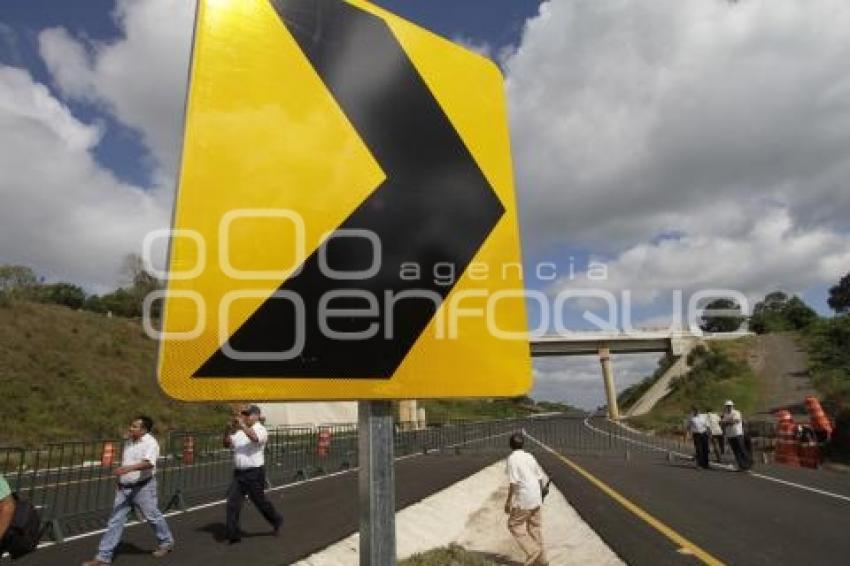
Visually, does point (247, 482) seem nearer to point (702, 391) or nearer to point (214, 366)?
point (214, 366)

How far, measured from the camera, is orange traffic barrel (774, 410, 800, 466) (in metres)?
24.2

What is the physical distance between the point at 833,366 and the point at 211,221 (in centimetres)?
5714

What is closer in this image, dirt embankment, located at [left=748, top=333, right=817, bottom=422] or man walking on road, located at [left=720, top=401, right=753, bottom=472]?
man walking on road, located at [left=720, top=401, right=753, bottom=472]

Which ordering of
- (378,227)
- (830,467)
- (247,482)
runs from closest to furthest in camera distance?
(378,227) → (247,482) → (830,467)

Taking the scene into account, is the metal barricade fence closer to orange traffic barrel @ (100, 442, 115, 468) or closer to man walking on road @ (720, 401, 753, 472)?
orange traffic barrel @ (100, 442, 115, 468)

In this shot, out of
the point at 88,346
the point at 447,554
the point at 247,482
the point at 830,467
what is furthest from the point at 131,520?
the point at 88,346

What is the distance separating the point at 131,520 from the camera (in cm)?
1318

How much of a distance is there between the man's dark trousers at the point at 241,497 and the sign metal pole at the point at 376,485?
9.12m

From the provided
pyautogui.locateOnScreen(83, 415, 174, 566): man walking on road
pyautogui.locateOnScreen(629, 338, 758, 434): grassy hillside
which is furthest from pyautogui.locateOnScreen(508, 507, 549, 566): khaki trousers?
pyautogui.locateOnScreen(629, 338, 758, 434): grassy hillside

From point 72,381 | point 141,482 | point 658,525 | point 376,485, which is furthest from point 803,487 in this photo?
point 72,381

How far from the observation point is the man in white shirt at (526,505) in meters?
9.30

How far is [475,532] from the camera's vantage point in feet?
41.8

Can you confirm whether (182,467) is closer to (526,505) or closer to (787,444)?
(526,505)

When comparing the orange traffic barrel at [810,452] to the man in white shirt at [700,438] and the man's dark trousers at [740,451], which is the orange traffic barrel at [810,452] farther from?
the man's dark trousers at [740,451]
